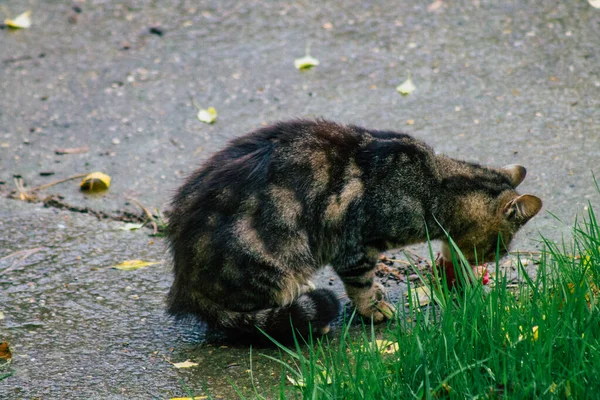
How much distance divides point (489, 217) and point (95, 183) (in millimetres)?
2560

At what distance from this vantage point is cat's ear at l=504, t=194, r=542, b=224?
390 cm

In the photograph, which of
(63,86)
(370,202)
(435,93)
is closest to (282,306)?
(370,202)

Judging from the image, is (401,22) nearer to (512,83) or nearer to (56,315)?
(512,83)

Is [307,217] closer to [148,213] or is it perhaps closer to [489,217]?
[489,217]

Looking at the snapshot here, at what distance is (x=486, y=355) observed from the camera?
2.96m

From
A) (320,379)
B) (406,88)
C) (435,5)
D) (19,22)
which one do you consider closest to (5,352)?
(320,379)

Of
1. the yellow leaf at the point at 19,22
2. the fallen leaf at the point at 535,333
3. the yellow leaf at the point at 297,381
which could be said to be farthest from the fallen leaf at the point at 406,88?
the yellow leaf at the point at 19,22

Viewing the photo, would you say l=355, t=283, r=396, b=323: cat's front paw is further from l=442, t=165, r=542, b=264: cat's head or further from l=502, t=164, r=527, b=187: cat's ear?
l=502, t=164, r=527, b=187: cat's ear

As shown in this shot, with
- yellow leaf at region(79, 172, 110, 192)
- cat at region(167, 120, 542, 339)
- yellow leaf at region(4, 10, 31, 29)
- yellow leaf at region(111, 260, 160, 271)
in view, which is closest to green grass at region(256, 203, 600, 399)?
cat at region(167, 120, 542, 339)

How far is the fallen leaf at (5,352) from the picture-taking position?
361 cm

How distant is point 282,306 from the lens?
3.74 meters

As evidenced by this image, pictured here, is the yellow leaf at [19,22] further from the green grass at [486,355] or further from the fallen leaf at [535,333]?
the fallen leaf at [535,333]

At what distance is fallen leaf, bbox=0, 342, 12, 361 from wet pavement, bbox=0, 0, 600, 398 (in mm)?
50

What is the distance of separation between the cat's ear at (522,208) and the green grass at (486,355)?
716 mm
